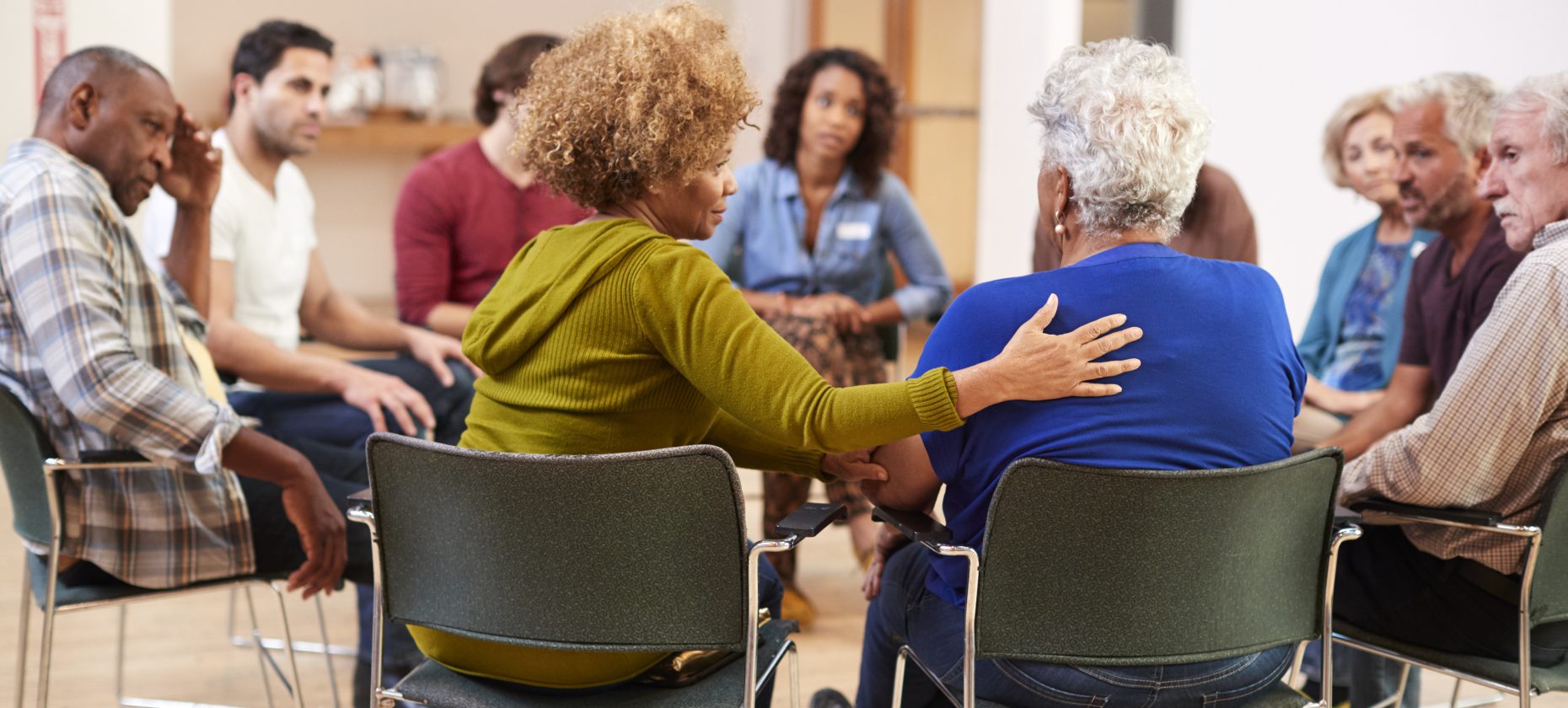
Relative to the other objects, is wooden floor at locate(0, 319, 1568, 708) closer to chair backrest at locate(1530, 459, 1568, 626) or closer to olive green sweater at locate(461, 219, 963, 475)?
chair backrest at locate(1530, 459, 1568, 626)

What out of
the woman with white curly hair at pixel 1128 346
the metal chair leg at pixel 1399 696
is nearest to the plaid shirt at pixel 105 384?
the woman with white curly hair at pixel 1128 346

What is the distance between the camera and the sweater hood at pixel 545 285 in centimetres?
158

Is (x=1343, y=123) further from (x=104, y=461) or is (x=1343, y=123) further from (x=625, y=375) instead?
(x=104, y=461)

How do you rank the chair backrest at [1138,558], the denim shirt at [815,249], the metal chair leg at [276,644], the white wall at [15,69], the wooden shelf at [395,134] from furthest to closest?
the wooden shelf at [395,134] → the white wall at [15,69] → the denim shirt at [815,249] → the metal chair leg at [276,644] → the chair backrest at [1138,558]

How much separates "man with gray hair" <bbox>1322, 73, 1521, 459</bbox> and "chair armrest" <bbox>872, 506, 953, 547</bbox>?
1183mm

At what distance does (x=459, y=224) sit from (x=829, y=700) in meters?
1.87

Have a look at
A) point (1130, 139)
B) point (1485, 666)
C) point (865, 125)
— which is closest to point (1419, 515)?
point (1485, 666)

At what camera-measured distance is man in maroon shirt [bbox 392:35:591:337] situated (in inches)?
139

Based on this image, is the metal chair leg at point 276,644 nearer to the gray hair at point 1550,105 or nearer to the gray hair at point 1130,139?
the gray hair at point 1130,139

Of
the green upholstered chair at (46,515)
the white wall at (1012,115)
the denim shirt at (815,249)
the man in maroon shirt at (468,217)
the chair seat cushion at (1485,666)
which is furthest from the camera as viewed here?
the white wall at (1012,115)

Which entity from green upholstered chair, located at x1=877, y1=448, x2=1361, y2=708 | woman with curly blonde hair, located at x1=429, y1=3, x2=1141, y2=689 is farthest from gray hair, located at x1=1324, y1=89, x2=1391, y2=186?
woman with curly blonde hair, located at x1=429, y1=3, x2=1141, y2=689

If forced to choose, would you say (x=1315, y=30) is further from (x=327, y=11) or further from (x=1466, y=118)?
(x=327, y=11)

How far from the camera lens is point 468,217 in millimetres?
3555

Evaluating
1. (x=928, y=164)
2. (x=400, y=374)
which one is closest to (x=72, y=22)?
(x=400, y=374)
